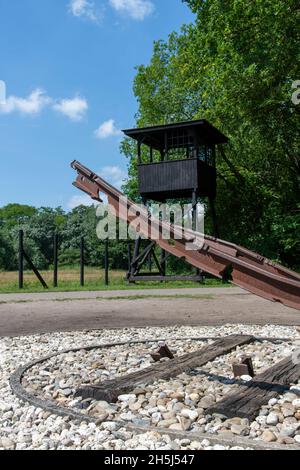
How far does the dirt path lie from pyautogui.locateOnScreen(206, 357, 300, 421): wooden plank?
4.24 m

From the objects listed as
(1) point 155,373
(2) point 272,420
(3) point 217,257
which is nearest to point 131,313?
(1) point 155,373

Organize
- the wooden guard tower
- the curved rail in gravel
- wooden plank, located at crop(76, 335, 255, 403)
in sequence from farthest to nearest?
the wooden guard tower < wooden plank, located at crop(76, 335, 255, 403) < the curved rail in gravel

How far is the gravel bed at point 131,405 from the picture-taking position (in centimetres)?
332

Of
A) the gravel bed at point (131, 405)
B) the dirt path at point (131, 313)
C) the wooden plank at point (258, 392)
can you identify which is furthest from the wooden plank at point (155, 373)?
the dirt path at point (131, 313)

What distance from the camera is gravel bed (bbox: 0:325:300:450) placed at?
332 cm

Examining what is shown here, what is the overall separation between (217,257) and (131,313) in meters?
7.74

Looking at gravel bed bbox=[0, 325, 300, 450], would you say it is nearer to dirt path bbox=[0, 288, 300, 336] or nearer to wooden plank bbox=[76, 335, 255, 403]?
wooden plank bbox=[76, 335, 255, 403]

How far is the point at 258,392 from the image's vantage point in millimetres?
4250

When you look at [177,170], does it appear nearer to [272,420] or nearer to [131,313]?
[131,313]

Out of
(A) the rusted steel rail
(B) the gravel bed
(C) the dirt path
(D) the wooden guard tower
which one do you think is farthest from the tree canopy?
(A) the rusted steel rail

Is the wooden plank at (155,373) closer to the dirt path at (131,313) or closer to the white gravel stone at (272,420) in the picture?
the white gravel stone at (272,420)

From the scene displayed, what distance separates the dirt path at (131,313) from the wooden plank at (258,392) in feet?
13.9
